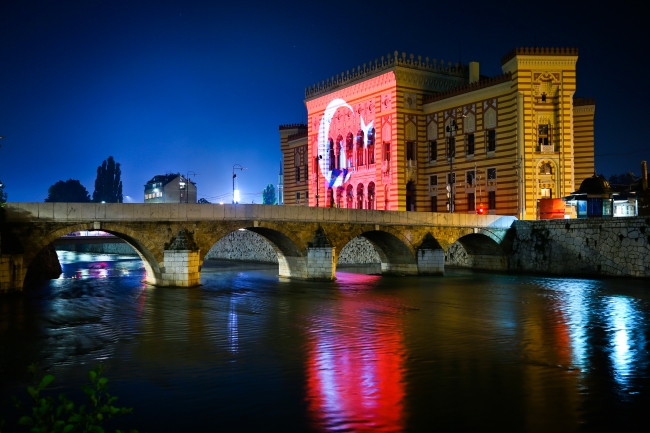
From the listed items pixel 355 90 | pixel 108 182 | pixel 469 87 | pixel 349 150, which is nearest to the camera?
pixel 469 87

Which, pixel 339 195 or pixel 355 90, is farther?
pixel 339 195

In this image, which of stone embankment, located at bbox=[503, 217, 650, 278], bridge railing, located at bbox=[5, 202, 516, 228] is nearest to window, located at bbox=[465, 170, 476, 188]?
bridge railing, located at bbox=[5, 202, 516, 228]

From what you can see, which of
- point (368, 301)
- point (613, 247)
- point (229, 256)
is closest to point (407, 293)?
point (368, 301)

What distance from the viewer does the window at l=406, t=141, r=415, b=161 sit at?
51906 mm

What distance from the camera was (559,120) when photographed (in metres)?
44.7

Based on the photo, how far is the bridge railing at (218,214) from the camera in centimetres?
2759

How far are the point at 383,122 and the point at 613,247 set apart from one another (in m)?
21.7

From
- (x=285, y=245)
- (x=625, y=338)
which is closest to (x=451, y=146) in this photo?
(x=285, y=245)

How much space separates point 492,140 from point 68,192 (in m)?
124

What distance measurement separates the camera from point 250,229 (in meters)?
34.4

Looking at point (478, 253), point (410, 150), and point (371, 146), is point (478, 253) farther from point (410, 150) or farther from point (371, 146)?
point (371, 146)

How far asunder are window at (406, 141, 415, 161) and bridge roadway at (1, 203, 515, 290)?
1013 cm

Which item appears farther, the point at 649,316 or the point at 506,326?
the point at 649,316

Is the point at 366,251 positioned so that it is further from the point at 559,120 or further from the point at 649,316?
the point at 649,316
